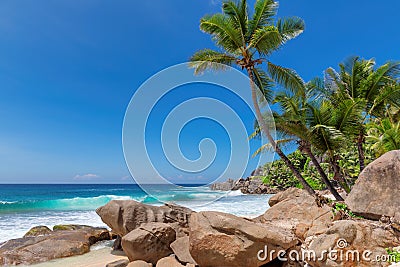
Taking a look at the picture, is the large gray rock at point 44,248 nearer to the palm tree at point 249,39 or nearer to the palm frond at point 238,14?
the palm tree at point 249,39

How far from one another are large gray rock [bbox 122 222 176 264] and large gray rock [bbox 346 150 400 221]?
14.6 feet

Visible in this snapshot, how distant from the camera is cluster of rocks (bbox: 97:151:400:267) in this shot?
181 inches

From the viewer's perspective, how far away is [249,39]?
36.1 ft

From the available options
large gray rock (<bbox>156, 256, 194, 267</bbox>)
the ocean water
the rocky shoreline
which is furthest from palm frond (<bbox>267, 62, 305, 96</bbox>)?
large gray rock (<bbox>156, 256, 194, 267</bbox>)

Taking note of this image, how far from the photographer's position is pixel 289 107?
38.4ft

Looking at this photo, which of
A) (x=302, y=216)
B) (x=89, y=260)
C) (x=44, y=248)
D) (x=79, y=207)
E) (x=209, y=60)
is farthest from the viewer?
(x=79, y=207)

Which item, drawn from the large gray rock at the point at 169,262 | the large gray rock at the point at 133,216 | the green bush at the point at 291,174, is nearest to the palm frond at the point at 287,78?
the large gray rock at the point at 133,216

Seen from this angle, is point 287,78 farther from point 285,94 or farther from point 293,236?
point 293,236

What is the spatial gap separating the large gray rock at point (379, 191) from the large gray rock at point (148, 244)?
4437 mm

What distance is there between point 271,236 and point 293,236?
0.57 m

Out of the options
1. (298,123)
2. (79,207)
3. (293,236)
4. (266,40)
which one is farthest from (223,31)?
(79,207)

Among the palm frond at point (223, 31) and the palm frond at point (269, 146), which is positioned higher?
the palm frond at point (223, 31)

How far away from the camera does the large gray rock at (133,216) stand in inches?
317

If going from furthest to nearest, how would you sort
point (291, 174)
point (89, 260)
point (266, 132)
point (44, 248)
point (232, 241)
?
point (291, 174)
point (266, 132)
point (44, 248)
point (89, 260)
point (232, 241)
